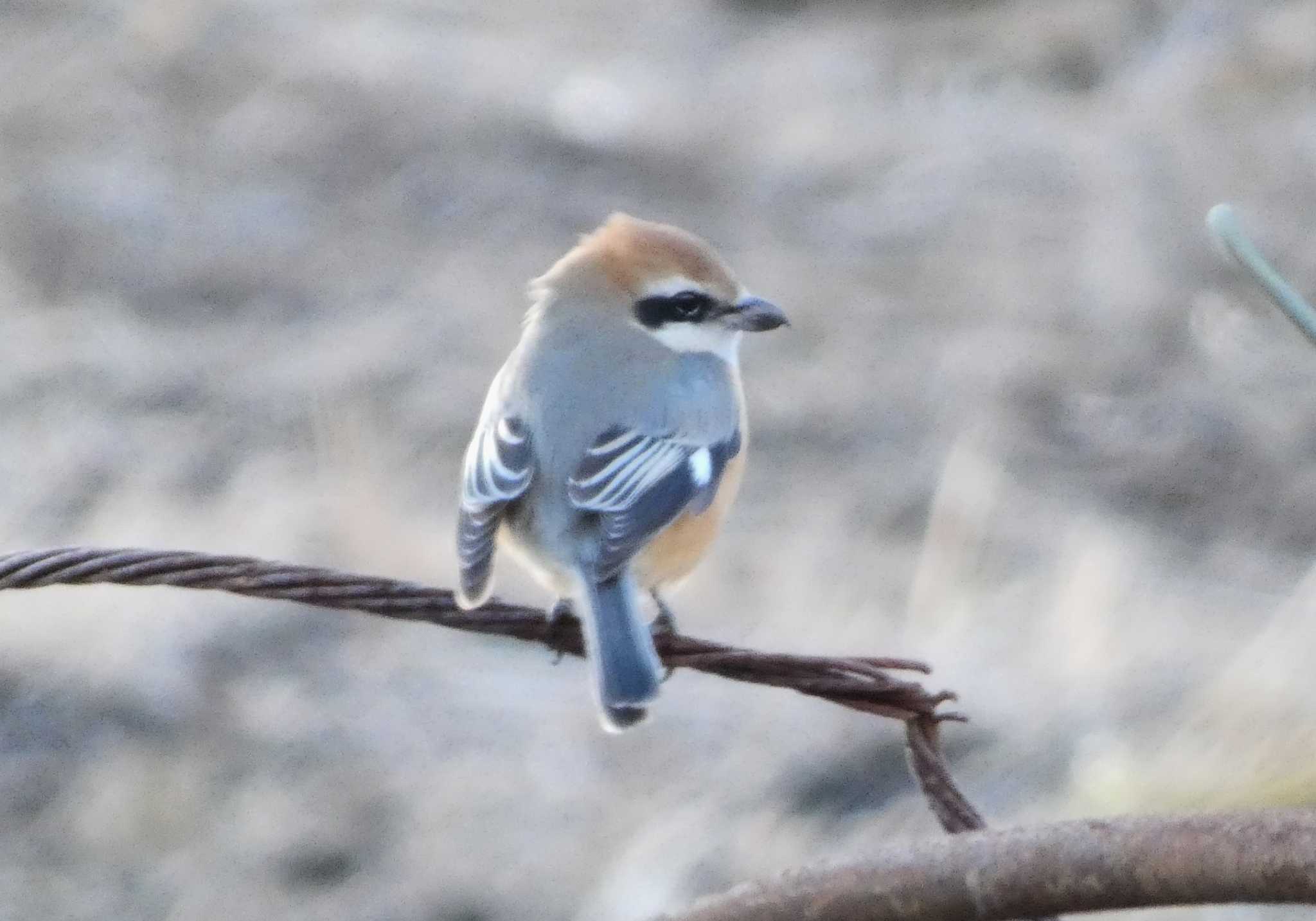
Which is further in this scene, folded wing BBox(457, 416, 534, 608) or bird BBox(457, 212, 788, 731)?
bird BBox(457, 212, 788, 731)

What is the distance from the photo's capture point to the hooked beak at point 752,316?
3.84m

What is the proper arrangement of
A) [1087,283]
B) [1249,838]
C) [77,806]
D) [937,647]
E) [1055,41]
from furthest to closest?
[1055,41] < [1087,283] < [937,647] < [77,806] < [1249,838]

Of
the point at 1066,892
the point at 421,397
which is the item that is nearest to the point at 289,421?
the point at 421,397

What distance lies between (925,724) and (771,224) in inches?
227

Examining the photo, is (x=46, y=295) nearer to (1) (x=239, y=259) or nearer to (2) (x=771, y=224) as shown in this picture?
(1) (x=239, y=259)

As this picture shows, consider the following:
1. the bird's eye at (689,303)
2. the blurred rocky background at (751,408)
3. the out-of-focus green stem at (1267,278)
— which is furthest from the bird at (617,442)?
the out-of-focus green stem at (1267,278)

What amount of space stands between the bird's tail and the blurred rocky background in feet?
A: 3.26

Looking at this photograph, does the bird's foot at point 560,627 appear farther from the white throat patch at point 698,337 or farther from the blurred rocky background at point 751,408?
the blurred rocky background at point 751,408

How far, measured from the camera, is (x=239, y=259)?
7.69m

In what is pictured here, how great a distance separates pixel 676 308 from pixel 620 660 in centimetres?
109

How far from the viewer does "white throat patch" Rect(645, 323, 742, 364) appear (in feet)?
12.6

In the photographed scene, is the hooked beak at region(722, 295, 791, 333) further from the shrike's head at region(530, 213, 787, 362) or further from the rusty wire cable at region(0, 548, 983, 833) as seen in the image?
the rusty wire cable at region(0, 548, 983, 833)

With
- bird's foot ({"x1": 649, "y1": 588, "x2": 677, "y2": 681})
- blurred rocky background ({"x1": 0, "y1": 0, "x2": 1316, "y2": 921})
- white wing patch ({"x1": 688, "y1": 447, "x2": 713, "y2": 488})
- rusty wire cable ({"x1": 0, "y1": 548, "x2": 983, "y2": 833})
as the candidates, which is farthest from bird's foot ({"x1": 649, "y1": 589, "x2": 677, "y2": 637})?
rusty wire cable ({"x1": 0, "y1": 548, "x2": 983, "y2": 833})

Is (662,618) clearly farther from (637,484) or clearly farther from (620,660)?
(620,660)
